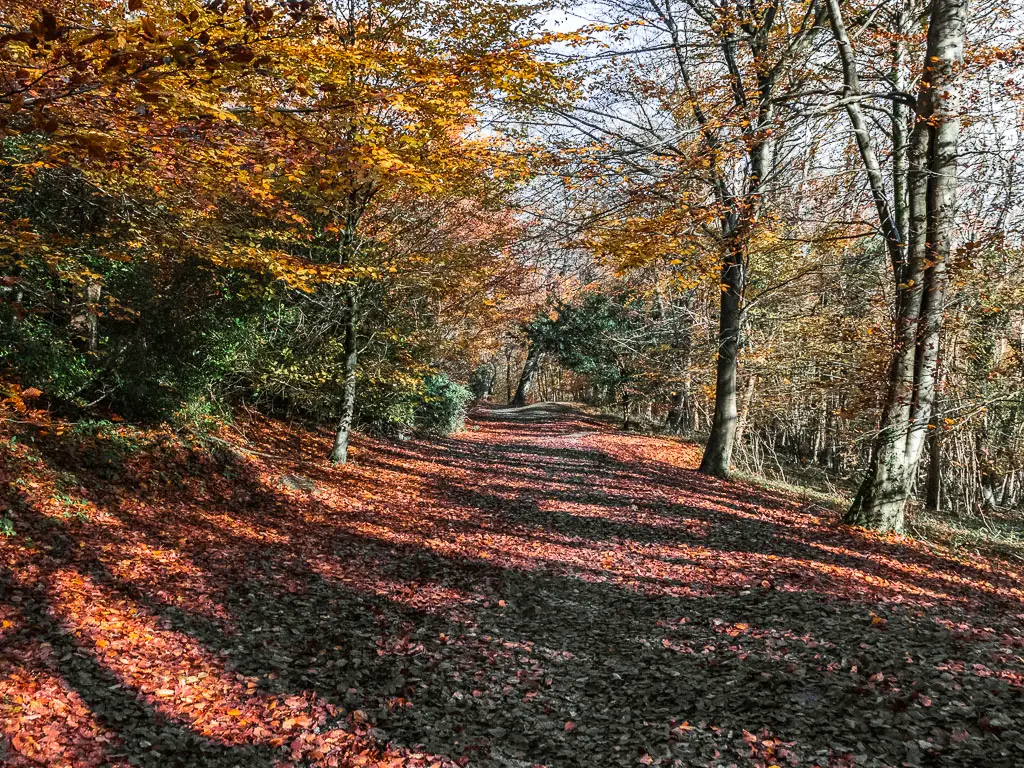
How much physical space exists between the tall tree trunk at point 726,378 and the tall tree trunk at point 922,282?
4.43 meters

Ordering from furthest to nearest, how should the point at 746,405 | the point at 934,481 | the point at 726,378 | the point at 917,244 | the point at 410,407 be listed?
the point at 746,405 → the point at 410,407 → the point at 934,481 → the point at 726,378 → the point at 917,244

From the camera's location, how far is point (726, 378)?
14.9 m

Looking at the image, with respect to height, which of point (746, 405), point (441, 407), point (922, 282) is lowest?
point (441, 407)

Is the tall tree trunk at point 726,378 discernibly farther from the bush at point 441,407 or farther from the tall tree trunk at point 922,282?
the bush at point 441,407

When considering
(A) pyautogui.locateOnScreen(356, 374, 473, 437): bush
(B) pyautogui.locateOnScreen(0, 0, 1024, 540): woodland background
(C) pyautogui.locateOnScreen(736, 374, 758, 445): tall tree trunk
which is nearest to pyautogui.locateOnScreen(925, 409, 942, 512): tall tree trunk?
(B) pyautogui.locateOnScreen(0, 0, 1024, 540): woodland background

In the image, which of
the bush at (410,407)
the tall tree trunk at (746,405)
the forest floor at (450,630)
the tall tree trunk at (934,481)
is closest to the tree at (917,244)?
the forest floor at (450,630)

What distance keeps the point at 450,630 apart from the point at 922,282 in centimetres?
852

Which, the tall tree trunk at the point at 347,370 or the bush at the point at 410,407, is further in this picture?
the bush at the point at 410,407

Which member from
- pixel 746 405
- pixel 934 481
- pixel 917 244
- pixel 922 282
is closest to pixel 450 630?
pixel 922 282

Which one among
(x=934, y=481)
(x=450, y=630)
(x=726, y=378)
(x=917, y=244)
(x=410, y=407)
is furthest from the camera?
(x=410, y=407)

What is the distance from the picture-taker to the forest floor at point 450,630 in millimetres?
4254

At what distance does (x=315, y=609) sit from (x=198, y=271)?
570 cm

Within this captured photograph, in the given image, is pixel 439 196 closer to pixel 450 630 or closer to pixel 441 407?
pixel 450 630

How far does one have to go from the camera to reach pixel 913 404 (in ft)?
30.9
